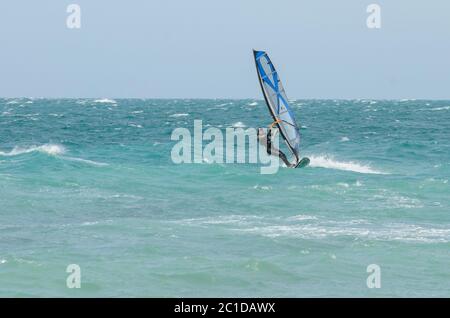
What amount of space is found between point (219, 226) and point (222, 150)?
26.4 m

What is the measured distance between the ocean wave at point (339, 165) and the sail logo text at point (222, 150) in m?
2.43

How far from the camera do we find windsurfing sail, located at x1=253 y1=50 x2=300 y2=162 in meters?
23.8

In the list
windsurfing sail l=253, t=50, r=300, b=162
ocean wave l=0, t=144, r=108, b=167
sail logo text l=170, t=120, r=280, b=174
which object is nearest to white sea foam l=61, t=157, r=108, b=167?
ocean wave l=0, t=144, r=108, b=167

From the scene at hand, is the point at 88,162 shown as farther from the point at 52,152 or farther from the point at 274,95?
the point at 274,95

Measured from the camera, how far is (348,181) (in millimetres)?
33594

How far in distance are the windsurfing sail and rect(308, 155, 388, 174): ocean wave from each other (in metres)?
13.1

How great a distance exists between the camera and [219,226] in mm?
22578

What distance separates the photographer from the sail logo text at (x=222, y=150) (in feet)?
135

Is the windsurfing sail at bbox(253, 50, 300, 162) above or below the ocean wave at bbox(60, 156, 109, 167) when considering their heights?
above

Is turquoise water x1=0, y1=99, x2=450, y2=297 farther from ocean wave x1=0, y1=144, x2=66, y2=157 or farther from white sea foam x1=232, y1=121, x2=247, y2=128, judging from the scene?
white sea foam x1=232, y1=121, x2=247, y2=128

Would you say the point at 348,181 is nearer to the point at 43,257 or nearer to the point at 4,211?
the point at 4,211

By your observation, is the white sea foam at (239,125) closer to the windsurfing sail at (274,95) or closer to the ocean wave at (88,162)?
the ocean wave at (88,162)
